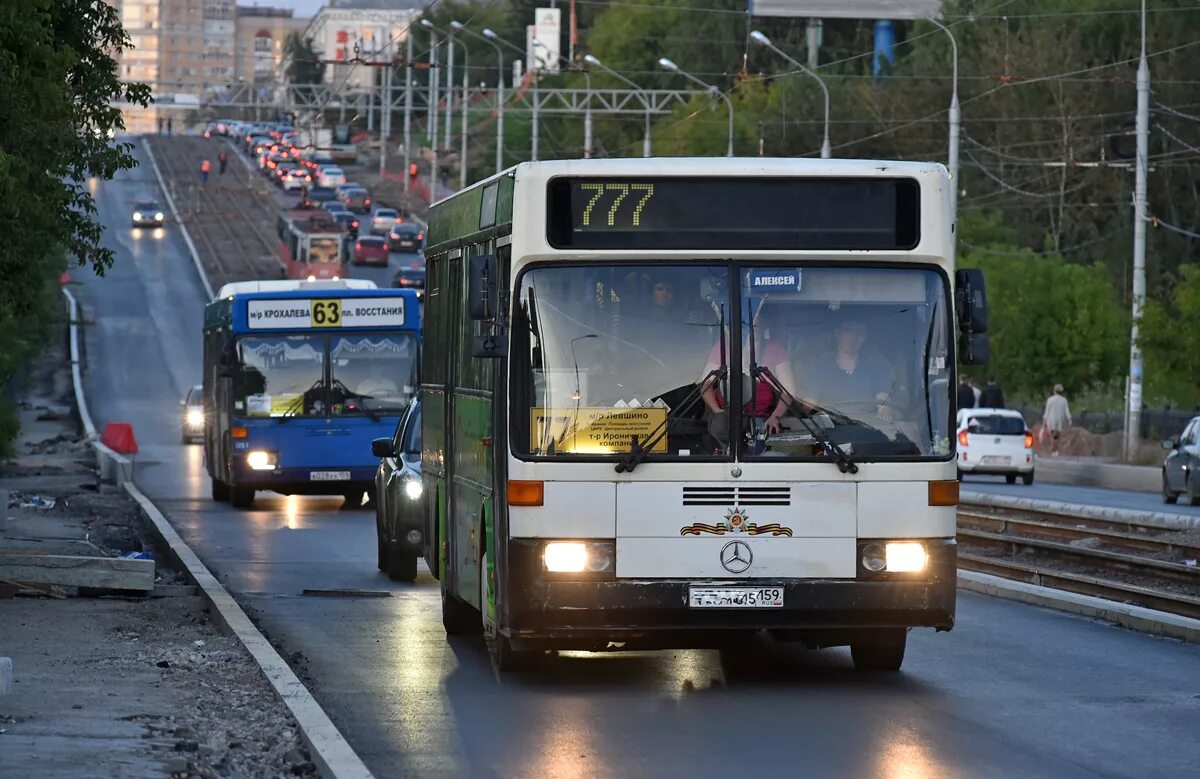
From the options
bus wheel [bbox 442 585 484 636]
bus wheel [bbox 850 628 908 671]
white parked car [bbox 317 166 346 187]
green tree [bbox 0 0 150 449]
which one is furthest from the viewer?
white parked car [bbox 317 166 346 187]

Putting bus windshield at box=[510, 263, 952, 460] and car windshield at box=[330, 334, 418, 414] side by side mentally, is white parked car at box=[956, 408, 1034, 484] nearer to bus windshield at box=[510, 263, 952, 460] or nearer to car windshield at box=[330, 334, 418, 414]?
car windshield at box=[330, 334, 418, 414]

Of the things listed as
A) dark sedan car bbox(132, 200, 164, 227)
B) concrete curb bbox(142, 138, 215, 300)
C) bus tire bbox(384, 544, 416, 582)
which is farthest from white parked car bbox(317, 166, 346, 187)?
bus tire bbox(384, 544, 416, 582)

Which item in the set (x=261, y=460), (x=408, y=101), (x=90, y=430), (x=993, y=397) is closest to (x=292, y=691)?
(x=261, y=460)

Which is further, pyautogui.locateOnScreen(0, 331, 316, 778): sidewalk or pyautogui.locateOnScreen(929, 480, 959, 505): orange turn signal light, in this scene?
pyautogui.locateOnScreen(929, 480, 959, 505): orange turn signal light

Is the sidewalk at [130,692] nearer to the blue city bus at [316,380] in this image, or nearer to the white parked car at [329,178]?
the blue city bus at [316,380]

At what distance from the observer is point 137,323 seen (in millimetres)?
92938

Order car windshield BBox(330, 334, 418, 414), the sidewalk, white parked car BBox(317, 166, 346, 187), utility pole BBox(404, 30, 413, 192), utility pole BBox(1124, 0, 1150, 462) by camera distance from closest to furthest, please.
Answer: the sidewalk
car windshield BBox(330, 334, 418, 414)
utility pole BBox(1124, 0, 1150, 462)
utility pole BBox(404, 30, 413, 192)
white parked car BBox(317, 166, 346, 187)

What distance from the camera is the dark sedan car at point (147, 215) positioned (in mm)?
119938

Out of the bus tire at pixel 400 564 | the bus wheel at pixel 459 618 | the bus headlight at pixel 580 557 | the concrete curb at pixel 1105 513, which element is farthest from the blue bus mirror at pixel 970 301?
the concrete curb at pixel 1105 513

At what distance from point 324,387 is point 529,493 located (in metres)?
18.9

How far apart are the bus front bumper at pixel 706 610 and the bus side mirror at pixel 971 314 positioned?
0.93 m

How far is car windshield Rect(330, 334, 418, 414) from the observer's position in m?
30.1

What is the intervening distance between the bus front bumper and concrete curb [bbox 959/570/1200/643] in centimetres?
342

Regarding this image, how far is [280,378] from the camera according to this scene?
30.6m
